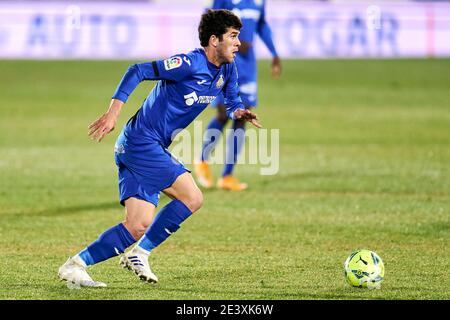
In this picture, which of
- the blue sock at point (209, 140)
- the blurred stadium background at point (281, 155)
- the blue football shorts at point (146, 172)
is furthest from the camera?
the blue sock at point (209, 140)

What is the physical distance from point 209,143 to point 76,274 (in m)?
6.09

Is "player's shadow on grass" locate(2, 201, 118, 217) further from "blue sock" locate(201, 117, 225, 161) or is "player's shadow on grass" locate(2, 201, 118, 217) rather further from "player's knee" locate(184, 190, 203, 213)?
"player's knee" locate(184, 190, 203, 213)

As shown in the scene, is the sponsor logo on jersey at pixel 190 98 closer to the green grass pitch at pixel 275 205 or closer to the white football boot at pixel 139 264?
the white football boot at pixel 139 264

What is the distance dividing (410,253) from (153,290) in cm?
264

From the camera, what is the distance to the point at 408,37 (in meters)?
27.2

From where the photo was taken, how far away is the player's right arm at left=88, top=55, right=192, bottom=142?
22.6 feet

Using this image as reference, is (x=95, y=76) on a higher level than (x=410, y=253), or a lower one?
higher

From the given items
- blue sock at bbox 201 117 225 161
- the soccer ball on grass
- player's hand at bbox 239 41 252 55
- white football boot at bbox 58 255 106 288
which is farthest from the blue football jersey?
blue sock at bbox 201 117 225 161

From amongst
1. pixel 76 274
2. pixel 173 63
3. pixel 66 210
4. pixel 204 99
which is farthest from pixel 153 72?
pixel 66 210

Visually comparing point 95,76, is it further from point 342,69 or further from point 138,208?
point 138,208

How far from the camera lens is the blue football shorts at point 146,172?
7.36m

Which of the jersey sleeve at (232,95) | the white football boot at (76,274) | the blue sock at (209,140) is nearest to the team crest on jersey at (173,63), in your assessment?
the jersey sleeve at (232,95)

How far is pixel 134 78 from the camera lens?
7105mm
